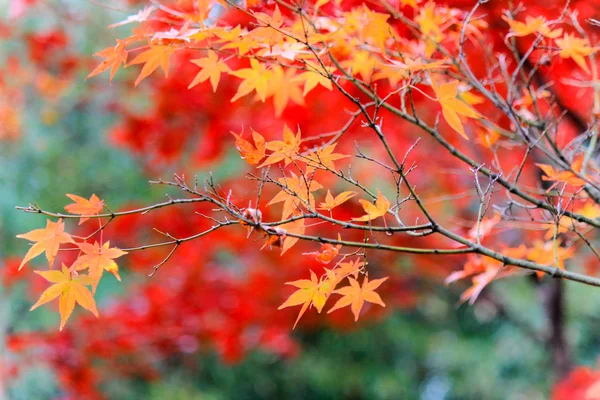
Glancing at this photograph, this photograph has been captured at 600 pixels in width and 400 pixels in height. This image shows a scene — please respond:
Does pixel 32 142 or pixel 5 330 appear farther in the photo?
pixel 32 142

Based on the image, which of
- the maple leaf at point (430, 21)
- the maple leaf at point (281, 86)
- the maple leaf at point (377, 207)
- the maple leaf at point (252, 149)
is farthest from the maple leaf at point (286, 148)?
the maple leaf at point (430, 21)

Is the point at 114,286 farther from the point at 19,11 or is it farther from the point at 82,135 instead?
the point at 19,11

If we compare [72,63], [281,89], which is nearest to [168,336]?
[72,63]

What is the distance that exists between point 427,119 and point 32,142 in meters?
4.47

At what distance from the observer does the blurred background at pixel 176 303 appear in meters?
3.24

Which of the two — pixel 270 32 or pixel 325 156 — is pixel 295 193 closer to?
pixel 325 156

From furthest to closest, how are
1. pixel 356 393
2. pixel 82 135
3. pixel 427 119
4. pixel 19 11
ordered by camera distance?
1. pixel 82 135
2. pixel 356 393
3. pixel 427 119
4. pixel 19 11

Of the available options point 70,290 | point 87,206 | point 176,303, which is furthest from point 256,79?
point 176,303

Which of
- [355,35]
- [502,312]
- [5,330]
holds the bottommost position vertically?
[5,330]

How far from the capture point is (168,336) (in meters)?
3.26

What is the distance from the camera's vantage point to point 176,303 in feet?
11.0

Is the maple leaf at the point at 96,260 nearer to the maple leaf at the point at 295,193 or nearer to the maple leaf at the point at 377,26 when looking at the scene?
the maple leaf at the point at 295,193

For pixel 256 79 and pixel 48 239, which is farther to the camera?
pixel 256 79

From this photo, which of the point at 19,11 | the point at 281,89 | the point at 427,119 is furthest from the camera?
the point at 427,119
